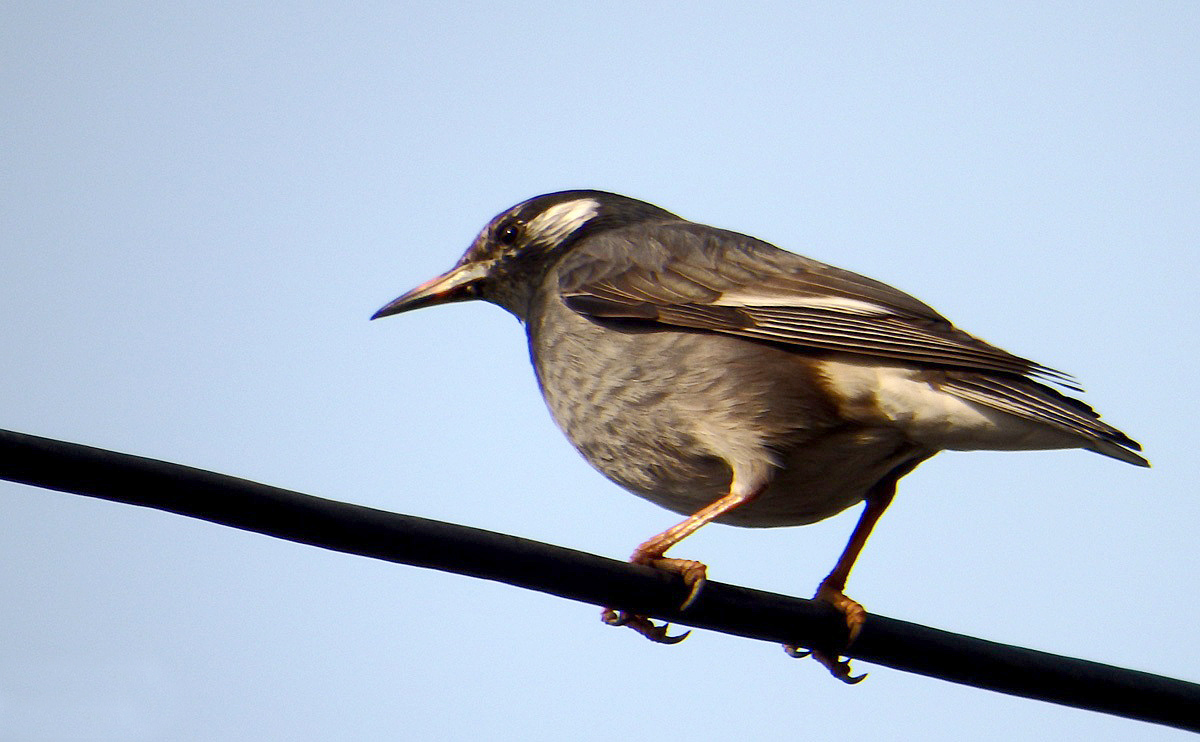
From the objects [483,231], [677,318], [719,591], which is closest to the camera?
[719,591]

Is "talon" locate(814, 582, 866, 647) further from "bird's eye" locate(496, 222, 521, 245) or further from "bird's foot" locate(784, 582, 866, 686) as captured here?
"bird's eye" locate(496, 222, 521, 245)

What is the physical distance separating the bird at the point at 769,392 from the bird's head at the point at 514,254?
0.56m

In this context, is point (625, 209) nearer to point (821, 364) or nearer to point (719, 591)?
point (821, 364)

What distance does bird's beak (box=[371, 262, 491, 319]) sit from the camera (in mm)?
6137

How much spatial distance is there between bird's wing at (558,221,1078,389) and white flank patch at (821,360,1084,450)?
81 millimetres

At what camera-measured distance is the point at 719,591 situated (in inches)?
123

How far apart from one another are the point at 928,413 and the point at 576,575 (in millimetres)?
1992

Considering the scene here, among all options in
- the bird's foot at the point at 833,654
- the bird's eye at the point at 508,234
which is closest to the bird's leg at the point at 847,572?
the bird's foot at the point at 833,654

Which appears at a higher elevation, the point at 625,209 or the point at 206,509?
Answer: the point at 625,209

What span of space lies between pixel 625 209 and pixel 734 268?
52.8 inches

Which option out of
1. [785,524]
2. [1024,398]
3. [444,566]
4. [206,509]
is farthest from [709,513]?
[206,509]

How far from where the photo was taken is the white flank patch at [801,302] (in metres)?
4.64

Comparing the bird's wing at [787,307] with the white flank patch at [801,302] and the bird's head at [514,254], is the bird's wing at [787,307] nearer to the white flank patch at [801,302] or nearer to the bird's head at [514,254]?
the white flank patch at [801,302]

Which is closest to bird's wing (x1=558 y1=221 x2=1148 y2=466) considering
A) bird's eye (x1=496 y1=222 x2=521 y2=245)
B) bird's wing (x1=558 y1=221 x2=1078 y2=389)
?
bird's wing (x1=558 y1=221 x2=1078 y2=389)
